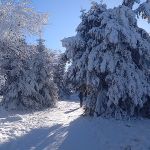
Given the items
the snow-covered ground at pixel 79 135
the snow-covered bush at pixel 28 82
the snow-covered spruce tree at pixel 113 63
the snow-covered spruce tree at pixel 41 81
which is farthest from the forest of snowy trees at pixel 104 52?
the snow-covered spruce tree at pixel 41 81

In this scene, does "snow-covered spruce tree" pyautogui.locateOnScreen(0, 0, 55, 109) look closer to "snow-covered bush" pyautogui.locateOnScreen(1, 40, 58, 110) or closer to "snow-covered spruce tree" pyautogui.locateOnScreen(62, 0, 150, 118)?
"snow-covered bush" pyautogui.locateOnScreen(1, 40, 58, 110)

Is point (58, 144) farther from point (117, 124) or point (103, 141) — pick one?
point (117, 124)

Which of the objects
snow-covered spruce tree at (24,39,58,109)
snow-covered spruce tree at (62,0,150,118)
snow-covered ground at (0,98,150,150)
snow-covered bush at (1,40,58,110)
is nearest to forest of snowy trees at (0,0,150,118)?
snow-covered spruce tree at (62,0,150,118)

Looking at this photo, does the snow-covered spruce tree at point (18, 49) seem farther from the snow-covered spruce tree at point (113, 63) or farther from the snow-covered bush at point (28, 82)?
the snow-covered spruce tree at point (113, 63)

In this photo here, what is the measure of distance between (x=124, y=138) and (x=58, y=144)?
2.33m

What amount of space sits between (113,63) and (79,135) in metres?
4.18

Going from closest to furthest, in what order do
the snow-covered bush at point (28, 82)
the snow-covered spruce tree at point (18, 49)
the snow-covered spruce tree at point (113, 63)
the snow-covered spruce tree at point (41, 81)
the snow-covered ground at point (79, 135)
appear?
the snow-covered ground at point (79, 135), the snow-covered spruce tree at point (113, 63), the snow-covered spruce tree at point (18, 49), the snow-covered bush at point (28, 82), the snow-covered spruce tree at point (41, 81)

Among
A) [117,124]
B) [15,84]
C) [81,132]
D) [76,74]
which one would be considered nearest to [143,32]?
[76,74]

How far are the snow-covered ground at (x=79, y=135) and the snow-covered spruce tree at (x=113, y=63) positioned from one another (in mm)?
1012

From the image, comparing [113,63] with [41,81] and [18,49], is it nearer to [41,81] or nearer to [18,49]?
[18,49]

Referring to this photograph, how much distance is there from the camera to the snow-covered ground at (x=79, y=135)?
10.7 metres

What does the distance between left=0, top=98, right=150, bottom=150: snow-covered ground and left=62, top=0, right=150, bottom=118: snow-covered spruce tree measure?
101cm

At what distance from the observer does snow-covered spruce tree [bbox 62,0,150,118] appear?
15016 mm

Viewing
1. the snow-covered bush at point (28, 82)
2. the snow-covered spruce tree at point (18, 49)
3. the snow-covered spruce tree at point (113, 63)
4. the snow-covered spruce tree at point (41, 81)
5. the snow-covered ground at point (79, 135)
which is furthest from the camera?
the snow-covered spruce tree at point (41, 81)
